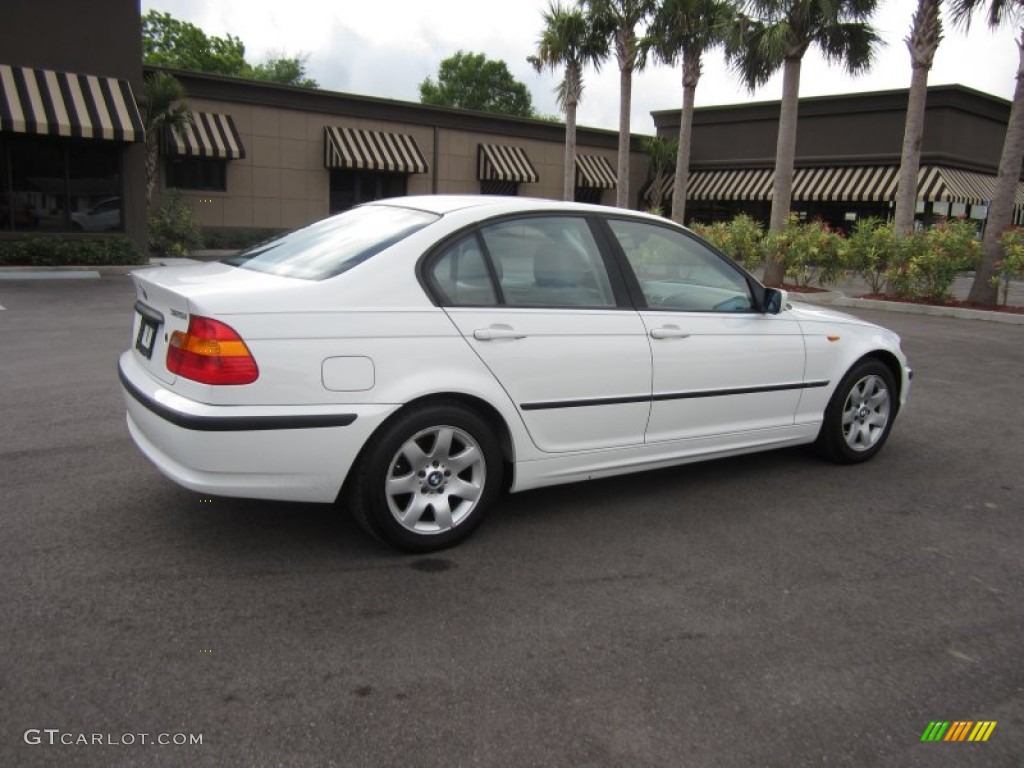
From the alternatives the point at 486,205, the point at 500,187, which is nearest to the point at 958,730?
the point at 486,205

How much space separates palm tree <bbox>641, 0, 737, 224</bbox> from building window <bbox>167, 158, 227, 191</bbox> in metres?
12.8

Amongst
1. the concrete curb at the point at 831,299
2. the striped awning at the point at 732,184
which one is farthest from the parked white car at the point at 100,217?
the striped awning at the point at 732,184

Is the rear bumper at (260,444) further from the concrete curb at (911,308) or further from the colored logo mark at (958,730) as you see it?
the concrete curb at (911,308)

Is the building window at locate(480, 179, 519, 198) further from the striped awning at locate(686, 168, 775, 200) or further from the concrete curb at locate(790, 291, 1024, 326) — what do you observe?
the concrete curb at locate(790, 291, 1024, 326)

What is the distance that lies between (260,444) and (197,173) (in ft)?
75.0

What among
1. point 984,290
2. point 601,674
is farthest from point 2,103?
point 984,290

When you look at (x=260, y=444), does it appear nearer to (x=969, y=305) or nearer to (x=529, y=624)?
(x=529, y=624)

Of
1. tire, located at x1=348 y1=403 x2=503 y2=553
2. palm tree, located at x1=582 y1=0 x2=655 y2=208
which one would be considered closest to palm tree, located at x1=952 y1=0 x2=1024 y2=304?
palm tree, located at x1=582 y1=0 x2=655 y2=208

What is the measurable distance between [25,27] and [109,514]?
16663 mm

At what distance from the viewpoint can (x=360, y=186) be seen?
26562mm

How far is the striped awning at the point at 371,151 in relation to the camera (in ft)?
82.4

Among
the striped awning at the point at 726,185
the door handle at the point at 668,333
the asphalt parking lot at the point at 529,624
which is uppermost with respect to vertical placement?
the striped awning at the point at 726,185

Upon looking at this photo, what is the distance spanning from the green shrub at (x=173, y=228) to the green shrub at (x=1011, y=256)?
1885 cm

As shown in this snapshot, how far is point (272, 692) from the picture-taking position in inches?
104
